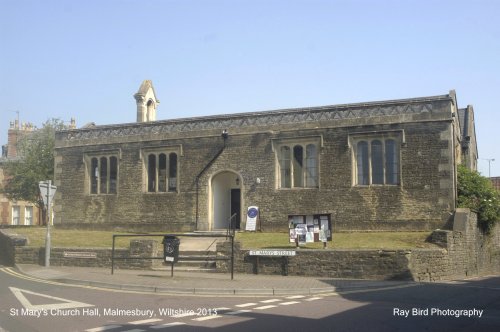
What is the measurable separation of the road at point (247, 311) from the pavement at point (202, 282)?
1.77ft

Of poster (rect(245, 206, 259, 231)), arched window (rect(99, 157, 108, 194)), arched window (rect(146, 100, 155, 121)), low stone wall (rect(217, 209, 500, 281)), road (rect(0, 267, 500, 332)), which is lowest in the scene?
road (rect(0, 267, 500, 332))

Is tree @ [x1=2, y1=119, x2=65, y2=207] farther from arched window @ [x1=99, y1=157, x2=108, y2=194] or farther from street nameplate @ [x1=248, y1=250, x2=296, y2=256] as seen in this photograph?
street nameplate @ [x1=248, y1=250, x2=296, y2=256]

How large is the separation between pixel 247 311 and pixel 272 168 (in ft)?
55.6

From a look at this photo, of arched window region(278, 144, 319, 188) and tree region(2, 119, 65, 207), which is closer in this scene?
arched window region(278, 144, 319, 188)

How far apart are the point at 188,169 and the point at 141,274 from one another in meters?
12.3

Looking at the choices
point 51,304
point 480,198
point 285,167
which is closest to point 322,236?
point 285,167

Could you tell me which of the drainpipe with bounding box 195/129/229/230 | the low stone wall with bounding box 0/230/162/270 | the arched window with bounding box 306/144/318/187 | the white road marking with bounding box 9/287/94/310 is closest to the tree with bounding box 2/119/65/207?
the drainpipe with bounding box 195/129/229/230

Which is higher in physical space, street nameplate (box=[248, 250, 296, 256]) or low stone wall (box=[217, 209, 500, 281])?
street nameplate (box=[248, 250, 296, 256])

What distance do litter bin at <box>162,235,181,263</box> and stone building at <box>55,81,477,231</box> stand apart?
4920 millimetres

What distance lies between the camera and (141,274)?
18359 millimetres

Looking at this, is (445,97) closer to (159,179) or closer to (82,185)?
(159,179)

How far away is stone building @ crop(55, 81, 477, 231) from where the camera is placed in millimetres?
25469

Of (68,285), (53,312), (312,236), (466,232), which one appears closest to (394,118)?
(466,232)

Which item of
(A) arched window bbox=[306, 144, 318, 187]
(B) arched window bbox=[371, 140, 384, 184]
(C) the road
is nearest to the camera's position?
(C) the road
